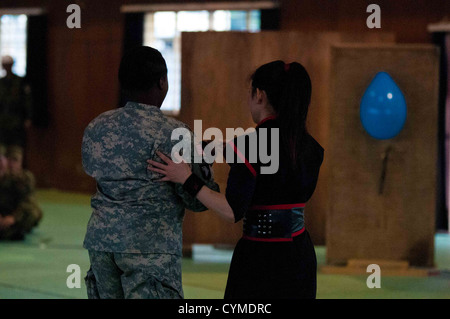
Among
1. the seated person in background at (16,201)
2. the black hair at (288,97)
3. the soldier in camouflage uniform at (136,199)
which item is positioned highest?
the black hair at (288,97)

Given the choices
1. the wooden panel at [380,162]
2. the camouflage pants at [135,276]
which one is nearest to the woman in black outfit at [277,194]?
the camouflage pants at [135,276]

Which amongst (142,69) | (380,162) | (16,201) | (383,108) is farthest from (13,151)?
(142,69)

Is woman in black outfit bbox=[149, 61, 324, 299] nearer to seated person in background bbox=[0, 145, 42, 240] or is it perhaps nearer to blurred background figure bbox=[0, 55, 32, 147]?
seated person in background bbox=[0, 145, 42, 240]

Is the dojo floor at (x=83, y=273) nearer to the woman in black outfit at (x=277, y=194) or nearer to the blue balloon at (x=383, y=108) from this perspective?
the blue balloon at (x=383, y=108)

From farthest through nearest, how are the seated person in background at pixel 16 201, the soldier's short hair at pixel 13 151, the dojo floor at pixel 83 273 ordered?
the soldier's short hair at pixel 13 151 → the seated person in background at pixel 16 201 → the dojo floor at pixel 83 273

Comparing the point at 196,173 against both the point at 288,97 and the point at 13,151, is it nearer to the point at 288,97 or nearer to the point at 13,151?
the point at 288,97

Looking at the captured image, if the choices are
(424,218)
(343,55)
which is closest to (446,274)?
(424,218)

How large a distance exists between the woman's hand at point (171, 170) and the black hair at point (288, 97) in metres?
0.32

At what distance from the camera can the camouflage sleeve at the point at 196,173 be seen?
2365 millimetres

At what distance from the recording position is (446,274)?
5945 millimetres

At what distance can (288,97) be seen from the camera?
2.46 metres

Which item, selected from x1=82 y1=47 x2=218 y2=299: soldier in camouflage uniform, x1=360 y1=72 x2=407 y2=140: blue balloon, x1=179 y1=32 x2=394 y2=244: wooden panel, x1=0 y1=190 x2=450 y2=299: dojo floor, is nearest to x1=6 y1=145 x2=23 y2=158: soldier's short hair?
x1=0 y1=190 x2=450 y2=299: dojo floor

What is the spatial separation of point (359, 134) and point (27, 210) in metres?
3.17

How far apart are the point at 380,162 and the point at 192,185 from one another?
3.76 meters
